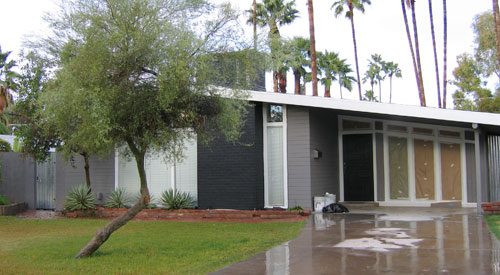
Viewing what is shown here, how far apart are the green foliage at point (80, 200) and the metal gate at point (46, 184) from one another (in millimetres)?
2338

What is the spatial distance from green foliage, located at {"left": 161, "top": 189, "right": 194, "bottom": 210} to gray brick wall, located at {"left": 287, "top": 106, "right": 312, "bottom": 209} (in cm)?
287

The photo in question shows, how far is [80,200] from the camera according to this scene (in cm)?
1403

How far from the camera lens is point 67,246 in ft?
29.5

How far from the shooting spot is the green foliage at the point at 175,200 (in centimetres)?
1348

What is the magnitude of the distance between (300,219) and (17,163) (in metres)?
10.6

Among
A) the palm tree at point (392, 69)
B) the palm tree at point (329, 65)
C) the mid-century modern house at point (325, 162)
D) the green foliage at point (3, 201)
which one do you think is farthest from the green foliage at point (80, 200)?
the palm tree at point (392, 69)

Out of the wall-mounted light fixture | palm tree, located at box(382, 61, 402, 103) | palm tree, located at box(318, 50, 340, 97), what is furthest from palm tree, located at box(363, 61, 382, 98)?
the wall-mounted light fixture

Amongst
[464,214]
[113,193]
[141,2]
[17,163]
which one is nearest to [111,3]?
[141,2]

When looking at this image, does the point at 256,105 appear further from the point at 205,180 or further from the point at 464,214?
the point at 464,214

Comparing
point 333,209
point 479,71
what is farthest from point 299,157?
point 479,71

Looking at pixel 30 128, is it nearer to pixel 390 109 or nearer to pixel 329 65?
pixel 390 109

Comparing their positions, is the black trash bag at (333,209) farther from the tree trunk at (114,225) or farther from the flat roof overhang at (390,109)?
the tree trunk at (114,225)

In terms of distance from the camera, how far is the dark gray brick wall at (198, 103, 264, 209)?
13086 mm

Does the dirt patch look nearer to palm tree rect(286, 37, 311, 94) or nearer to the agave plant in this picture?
the agave plant
